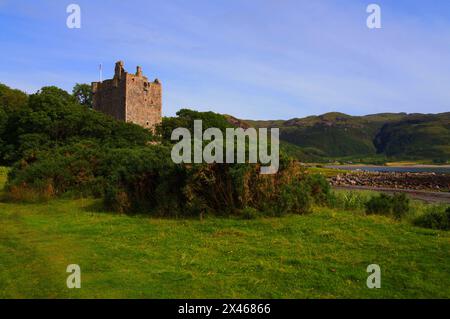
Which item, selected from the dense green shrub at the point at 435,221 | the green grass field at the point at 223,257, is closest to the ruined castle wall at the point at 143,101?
the green grass field at the point at 223,257

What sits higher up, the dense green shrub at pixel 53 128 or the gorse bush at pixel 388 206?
the dense green shrub at pixel 53 128

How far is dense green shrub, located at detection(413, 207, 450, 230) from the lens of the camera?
39.5ft

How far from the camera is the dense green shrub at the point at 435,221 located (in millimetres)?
12055

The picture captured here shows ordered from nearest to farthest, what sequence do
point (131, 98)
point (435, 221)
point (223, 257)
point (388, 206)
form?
point (223, 257)
point (435, 221)
point (388, 206)
point (131, 98)

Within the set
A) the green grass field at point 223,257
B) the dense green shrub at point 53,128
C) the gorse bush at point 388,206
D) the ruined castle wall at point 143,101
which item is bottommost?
the green grass field at point 223,257

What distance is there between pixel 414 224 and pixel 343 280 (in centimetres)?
702

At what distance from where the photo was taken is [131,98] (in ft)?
159

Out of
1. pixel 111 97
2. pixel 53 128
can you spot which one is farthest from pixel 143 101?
pixel 53 128

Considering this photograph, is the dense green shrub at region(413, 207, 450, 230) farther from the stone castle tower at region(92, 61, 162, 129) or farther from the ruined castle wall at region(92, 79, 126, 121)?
the ruined castle wall at region(92, 79, 126, 121)

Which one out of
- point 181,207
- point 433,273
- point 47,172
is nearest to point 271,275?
point 433,273

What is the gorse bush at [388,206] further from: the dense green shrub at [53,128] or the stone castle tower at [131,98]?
the stone castle tower at [131,98]

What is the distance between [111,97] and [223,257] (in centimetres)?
4550

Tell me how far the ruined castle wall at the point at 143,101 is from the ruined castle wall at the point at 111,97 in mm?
787

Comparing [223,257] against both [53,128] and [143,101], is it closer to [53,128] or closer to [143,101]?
[53,128]
